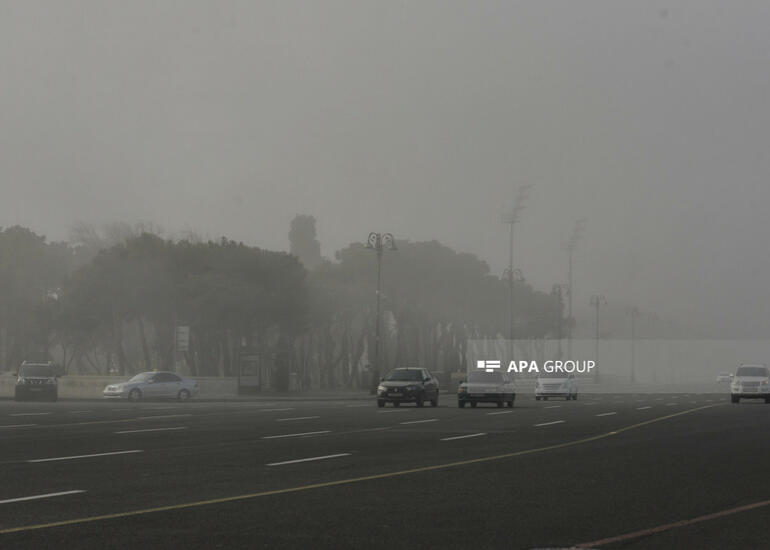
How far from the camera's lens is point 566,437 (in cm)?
2481

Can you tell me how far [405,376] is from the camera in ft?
151

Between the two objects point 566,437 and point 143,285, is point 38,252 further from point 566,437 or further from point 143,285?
point 566,437

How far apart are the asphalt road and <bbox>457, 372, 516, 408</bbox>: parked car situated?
17477 mm

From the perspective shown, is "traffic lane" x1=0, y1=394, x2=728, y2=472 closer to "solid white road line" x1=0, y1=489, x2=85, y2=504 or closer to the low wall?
"solid white road line" x1=0, y1=489, x2=85, y2=504

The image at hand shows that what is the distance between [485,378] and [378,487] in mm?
31841

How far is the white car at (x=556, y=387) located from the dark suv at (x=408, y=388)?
45.0ft

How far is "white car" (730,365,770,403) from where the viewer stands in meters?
54.6

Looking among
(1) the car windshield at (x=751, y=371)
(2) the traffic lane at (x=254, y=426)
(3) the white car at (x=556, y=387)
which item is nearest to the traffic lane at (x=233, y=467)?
(2) the traffic lane at (x=254, y=426)

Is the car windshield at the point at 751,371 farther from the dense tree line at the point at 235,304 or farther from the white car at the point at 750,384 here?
the dense tree line at the point at 235,304

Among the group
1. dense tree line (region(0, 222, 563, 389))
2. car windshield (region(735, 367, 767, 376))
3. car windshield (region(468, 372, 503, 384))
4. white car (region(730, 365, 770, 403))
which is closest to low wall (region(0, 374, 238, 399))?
dense tree line (region(0, 222, 563, 389))

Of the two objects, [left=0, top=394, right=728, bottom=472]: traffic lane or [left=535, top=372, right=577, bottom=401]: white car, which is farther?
[left=535, top=372, right=577, bottom=401]: white car

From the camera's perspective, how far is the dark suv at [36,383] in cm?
5522

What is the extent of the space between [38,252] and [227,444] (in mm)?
74335

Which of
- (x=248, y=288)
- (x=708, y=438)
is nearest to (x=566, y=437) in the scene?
(x=708, y=438)
